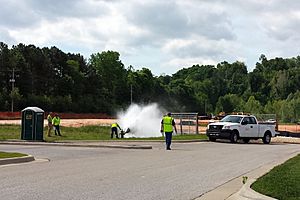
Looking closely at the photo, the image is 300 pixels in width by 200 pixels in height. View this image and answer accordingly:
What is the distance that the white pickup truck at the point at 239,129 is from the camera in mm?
34156

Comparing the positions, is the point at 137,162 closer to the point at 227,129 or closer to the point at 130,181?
the point at 130,181

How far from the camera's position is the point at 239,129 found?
34594 millimetres

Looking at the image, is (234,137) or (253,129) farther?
(253,129)

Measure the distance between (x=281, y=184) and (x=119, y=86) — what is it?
133 m

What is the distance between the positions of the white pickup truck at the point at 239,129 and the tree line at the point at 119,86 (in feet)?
229

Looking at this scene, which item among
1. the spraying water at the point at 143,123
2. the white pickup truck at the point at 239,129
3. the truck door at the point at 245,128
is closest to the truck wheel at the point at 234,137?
the white pickup truck at the point at 239,129

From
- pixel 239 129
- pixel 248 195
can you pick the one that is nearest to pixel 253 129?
pixel 239 129

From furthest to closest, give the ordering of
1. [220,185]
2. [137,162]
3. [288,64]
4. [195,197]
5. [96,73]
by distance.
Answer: [288,64], [96,73], [137,162], [220,185], [195,197]

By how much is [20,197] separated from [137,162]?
803 cm

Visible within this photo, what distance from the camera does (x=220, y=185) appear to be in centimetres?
1280

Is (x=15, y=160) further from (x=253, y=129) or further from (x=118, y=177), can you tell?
(x=253, y=129)

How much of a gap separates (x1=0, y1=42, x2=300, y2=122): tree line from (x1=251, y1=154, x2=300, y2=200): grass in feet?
294

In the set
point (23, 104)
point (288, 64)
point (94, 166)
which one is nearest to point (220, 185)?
point (94, 166)

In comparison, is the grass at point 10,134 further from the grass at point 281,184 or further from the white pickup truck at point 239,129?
the grass at point 281,184
